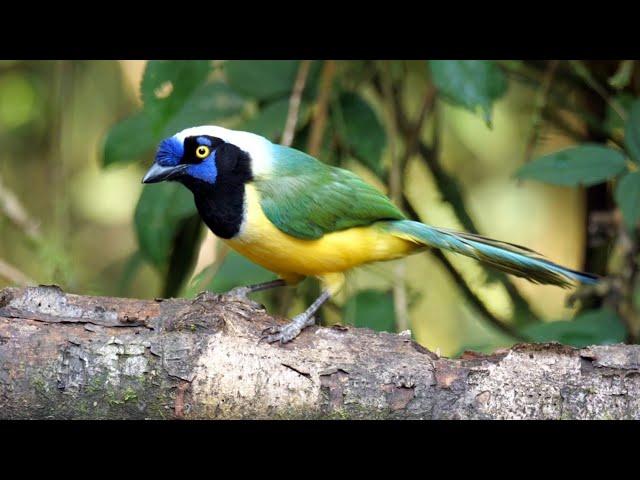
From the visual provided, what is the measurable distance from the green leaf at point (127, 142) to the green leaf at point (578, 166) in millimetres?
1654

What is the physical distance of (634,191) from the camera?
3.73m

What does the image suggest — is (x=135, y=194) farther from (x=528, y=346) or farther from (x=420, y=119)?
(x=528, y=346)

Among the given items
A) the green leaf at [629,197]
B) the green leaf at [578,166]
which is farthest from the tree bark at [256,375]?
the green leaf at [578,166]

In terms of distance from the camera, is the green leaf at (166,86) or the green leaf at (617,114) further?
the green leaf at (617,114)

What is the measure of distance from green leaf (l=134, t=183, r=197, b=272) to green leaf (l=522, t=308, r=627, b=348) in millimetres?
1583

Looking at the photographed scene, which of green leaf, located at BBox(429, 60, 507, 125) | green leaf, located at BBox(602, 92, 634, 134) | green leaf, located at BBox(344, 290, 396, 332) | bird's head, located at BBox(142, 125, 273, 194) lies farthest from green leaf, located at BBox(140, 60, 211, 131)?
green leaf, located at BBox(602, 92, 634, 134)

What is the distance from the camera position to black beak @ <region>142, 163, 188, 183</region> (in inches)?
148

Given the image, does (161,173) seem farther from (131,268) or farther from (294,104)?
(131,268)

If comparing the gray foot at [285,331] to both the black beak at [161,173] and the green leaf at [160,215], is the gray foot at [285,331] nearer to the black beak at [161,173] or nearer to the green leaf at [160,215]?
the black beak at [161,173]

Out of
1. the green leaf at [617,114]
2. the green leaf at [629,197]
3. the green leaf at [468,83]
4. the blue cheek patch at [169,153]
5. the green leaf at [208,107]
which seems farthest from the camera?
the green leaf at [617,114]

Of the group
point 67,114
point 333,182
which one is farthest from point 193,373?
point 67,114

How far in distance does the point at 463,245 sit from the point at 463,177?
9.21ft

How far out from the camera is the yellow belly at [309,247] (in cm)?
371

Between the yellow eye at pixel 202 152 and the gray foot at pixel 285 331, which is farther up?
the yellow eye at pixel 202 152
